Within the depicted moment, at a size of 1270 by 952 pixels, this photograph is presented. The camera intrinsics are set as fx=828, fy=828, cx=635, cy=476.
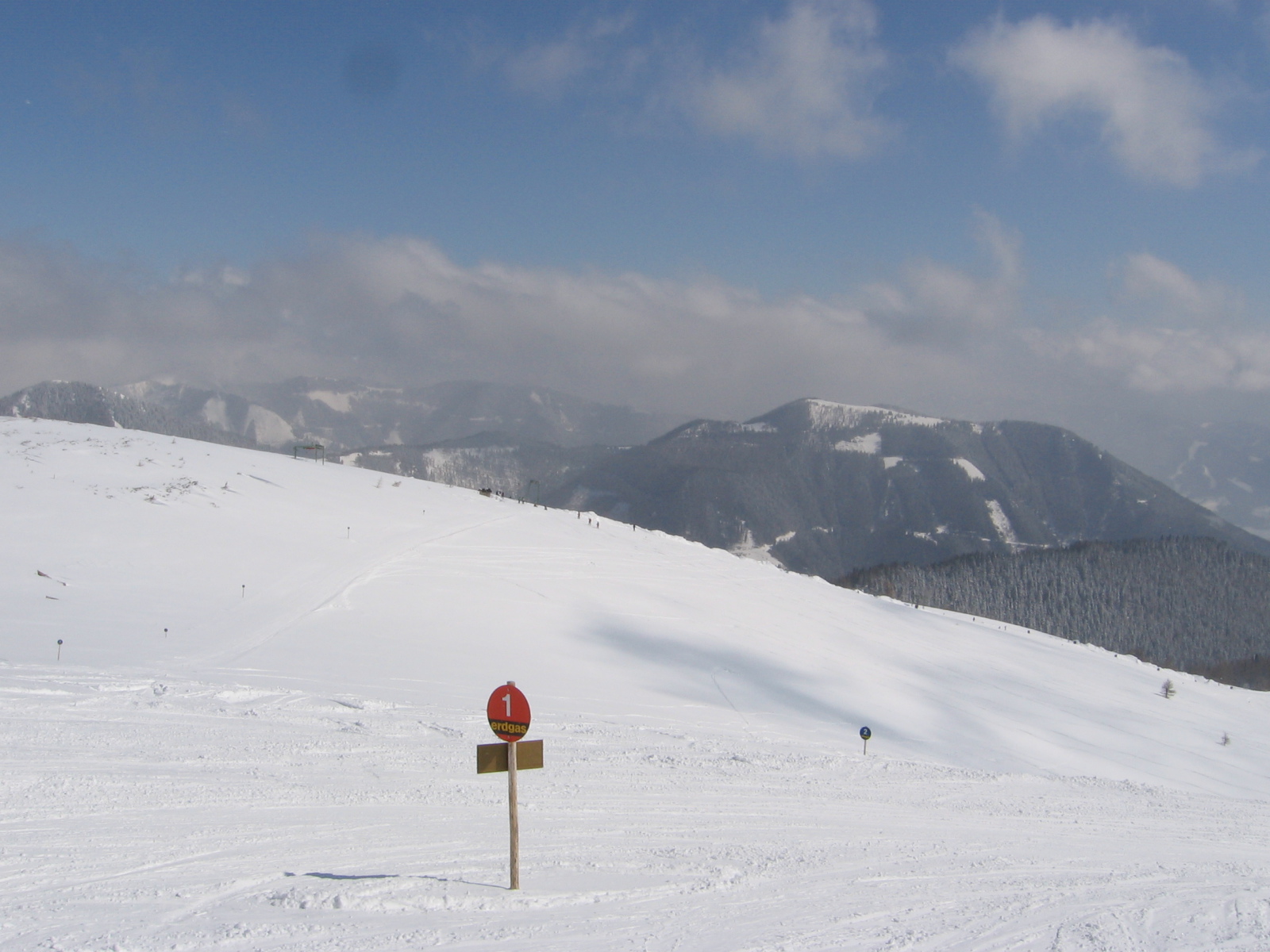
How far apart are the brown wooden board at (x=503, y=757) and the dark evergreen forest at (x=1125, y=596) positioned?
141 meters

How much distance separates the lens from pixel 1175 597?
6604 inches

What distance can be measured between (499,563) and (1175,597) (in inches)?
6896

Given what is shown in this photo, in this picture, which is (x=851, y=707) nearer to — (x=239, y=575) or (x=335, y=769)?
(x=335, y=769)

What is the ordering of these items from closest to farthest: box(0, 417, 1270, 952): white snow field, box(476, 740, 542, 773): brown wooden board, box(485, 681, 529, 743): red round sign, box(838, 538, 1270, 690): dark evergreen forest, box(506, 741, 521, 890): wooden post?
box(0, 417, 1270, 952): white snow field
box(506, 741, 521, 890): wooden post
box(485, 681, 529, 743): red round sign
box(476, 740, 542, 773): brown wooden board
box(838, 538, 1270, 690): dark evergreen forest

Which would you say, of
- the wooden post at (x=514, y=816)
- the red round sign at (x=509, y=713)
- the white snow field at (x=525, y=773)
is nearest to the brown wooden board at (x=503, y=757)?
the wooden post at (x=514, y=816)

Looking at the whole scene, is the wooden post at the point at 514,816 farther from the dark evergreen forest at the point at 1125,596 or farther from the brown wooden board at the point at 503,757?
the dark evergreen forest at the point at 1125,596

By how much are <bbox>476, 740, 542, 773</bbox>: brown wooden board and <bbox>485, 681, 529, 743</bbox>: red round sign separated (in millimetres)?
190

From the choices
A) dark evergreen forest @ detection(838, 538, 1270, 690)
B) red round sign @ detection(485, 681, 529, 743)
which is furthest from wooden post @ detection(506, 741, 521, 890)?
dark evergreen forest @ detection(838, 538, 1270, 690)

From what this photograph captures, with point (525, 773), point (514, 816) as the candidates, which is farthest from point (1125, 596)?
point (514, 816)

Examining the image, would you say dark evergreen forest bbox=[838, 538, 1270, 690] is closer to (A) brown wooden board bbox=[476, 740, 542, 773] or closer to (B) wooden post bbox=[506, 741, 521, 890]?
(A) brown wooden board bbox=[476, 740, 542, 773]

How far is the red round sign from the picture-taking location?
27.7 ft

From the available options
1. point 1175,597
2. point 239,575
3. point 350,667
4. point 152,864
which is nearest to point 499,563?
point 239,575

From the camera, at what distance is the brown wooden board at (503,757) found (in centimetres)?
863

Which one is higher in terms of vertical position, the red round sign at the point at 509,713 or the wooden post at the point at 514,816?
the red round sign at the point at 509,713
